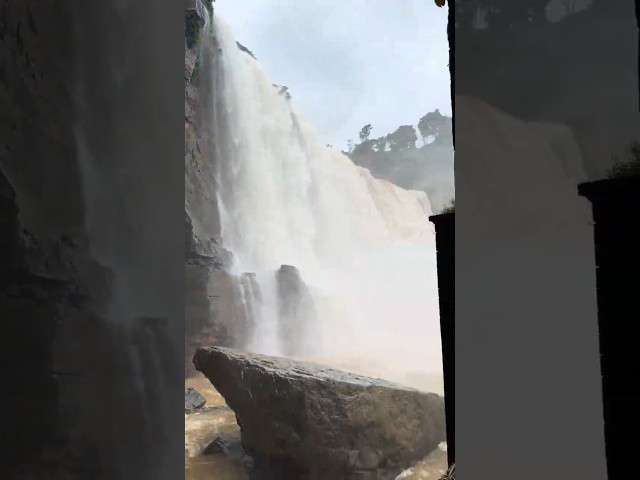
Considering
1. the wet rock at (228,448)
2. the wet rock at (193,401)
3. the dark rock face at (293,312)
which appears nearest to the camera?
the wet rock at (228,448)

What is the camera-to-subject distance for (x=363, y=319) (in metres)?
13.8

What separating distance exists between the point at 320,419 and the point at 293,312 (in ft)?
24.6

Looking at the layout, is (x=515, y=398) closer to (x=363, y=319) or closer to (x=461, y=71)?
(x=461, y=71)

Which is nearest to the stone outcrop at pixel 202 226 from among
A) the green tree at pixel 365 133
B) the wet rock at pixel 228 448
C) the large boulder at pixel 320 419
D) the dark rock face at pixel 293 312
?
the dark rock face at pixel 293 312

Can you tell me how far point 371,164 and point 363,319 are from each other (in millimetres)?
8151

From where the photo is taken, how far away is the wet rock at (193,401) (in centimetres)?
753

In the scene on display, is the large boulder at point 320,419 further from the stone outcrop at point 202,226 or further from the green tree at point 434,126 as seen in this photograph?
the green tree at point 434,126

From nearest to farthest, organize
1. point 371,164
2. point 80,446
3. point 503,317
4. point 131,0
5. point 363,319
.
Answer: point 503,317
point 80,446
point 131,0
point 363,319
point 371,164

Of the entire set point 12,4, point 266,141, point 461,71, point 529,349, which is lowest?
point 529,349

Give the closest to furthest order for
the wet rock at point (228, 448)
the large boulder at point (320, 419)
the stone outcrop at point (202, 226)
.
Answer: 1. the large boulder at point (320, 419)
2. the wet rock at point (228, 448)
3. the stone outcrop at point (202, 226)

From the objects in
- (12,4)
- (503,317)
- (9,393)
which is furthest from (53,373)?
(503,317)

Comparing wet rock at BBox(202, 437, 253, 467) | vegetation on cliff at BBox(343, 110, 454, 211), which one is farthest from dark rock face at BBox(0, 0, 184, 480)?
vegetation on cliff at BBox(343, 110, 454, 211)

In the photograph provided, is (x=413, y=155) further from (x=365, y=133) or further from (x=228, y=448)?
(x=228, y=448)

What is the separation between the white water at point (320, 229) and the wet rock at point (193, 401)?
301 cm
